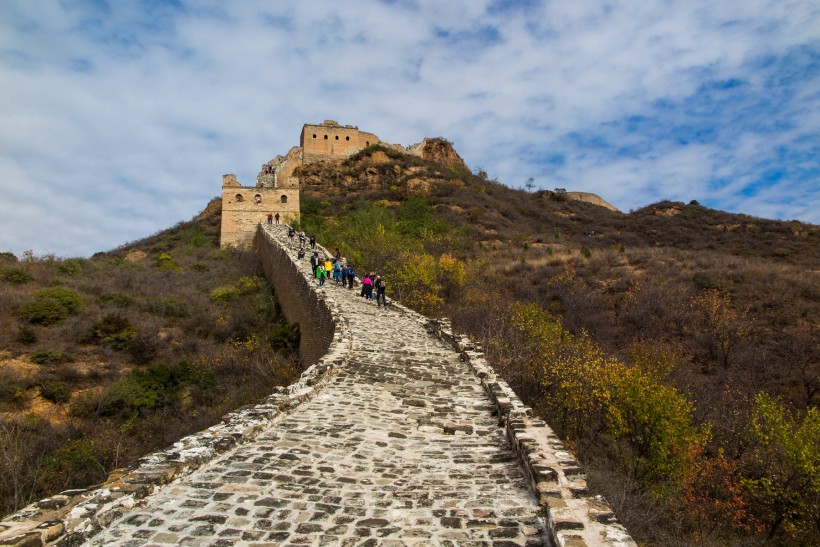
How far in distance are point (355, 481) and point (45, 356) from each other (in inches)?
561

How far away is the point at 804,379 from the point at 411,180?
115 ft

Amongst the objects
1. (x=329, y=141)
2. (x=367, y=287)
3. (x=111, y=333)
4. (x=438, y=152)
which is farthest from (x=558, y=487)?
(x=438, y=152)

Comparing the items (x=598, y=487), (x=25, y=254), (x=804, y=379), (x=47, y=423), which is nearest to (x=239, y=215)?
(x=25, y=254)

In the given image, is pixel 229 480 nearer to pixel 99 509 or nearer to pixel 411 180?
pixel 99 509

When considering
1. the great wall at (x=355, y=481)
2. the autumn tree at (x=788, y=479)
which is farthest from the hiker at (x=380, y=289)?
the autumn tree at (x=788, y=479)

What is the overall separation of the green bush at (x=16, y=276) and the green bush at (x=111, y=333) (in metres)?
6.53

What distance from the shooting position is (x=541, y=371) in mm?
14773

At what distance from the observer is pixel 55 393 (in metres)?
12.7

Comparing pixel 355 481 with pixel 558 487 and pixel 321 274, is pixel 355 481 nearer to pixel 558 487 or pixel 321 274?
pixel 558 487

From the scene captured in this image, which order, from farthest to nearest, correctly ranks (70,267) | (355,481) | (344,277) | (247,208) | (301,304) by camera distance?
(247,208), (70,267), (344,277), (301,304), (355,481)

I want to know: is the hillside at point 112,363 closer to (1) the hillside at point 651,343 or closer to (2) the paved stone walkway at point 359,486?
(2) the paved stone walkway at point 359,486

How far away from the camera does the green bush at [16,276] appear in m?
19.2

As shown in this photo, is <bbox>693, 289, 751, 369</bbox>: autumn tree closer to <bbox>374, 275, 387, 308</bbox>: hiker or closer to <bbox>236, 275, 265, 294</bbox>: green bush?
<bbox>374, 275, 387, 308</bbox>: hiker

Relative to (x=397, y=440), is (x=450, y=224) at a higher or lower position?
higher
